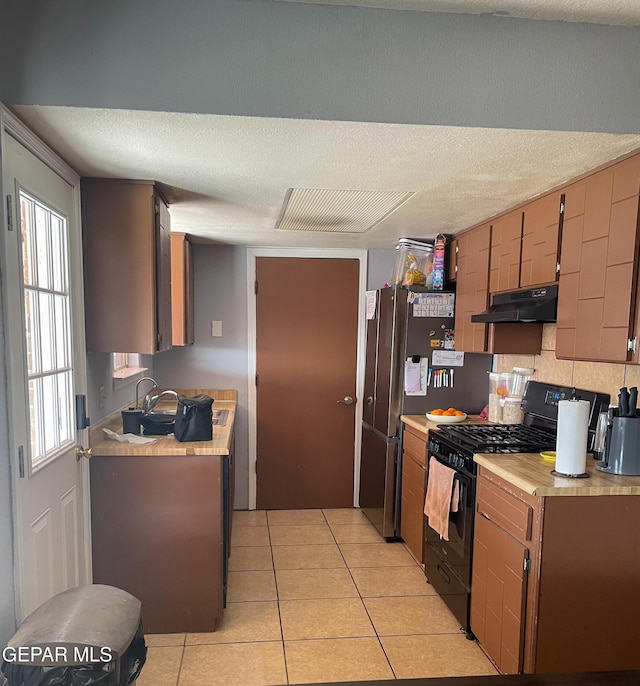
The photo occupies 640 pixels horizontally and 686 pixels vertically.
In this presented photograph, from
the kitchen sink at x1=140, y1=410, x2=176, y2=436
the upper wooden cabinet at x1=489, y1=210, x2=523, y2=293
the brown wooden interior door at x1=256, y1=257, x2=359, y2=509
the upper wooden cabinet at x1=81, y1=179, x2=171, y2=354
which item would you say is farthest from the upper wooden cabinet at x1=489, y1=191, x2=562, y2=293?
the kitchen sink at x1=140, y1=410, x2=176, y2=436

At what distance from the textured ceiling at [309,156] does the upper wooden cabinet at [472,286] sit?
14.2 inches

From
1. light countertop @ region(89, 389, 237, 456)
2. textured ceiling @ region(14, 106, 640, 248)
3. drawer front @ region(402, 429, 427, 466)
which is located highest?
textured ceiling @ region(14, 106, 640, 248)

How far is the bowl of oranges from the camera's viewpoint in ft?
10.1

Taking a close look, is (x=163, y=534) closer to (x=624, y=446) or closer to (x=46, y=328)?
(x=46, y=328)

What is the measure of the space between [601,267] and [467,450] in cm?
101

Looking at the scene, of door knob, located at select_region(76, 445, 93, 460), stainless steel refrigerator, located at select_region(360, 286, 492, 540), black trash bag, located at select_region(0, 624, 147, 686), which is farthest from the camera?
stainless steel refrigerator, located at select_region(360, 286, 492, 540)

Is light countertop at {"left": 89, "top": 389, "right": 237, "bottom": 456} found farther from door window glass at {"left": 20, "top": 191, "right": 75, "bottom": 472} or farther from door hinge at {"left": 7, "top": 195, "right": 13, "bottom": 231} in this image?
door hinge at {"left": 7, "top": 195, "right": 13, "bottom": 231}

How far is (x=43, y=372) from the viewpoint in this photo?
1.75m

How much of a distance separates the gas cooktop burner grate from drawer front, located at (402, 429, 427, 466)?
0.18m

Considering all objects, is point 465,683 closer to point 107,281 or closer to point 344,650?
point 344,650

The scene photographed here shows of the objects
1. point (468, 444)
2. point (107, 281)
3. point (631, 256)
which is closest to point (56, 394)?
point (107, 281)

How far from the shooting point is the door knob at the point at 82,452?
211 centimetres

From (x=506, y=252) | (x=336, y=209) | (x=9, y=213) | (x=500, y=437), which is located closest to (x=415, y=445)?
(x=500, y=437)

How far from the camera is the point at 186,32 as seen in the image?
1.46 metres
